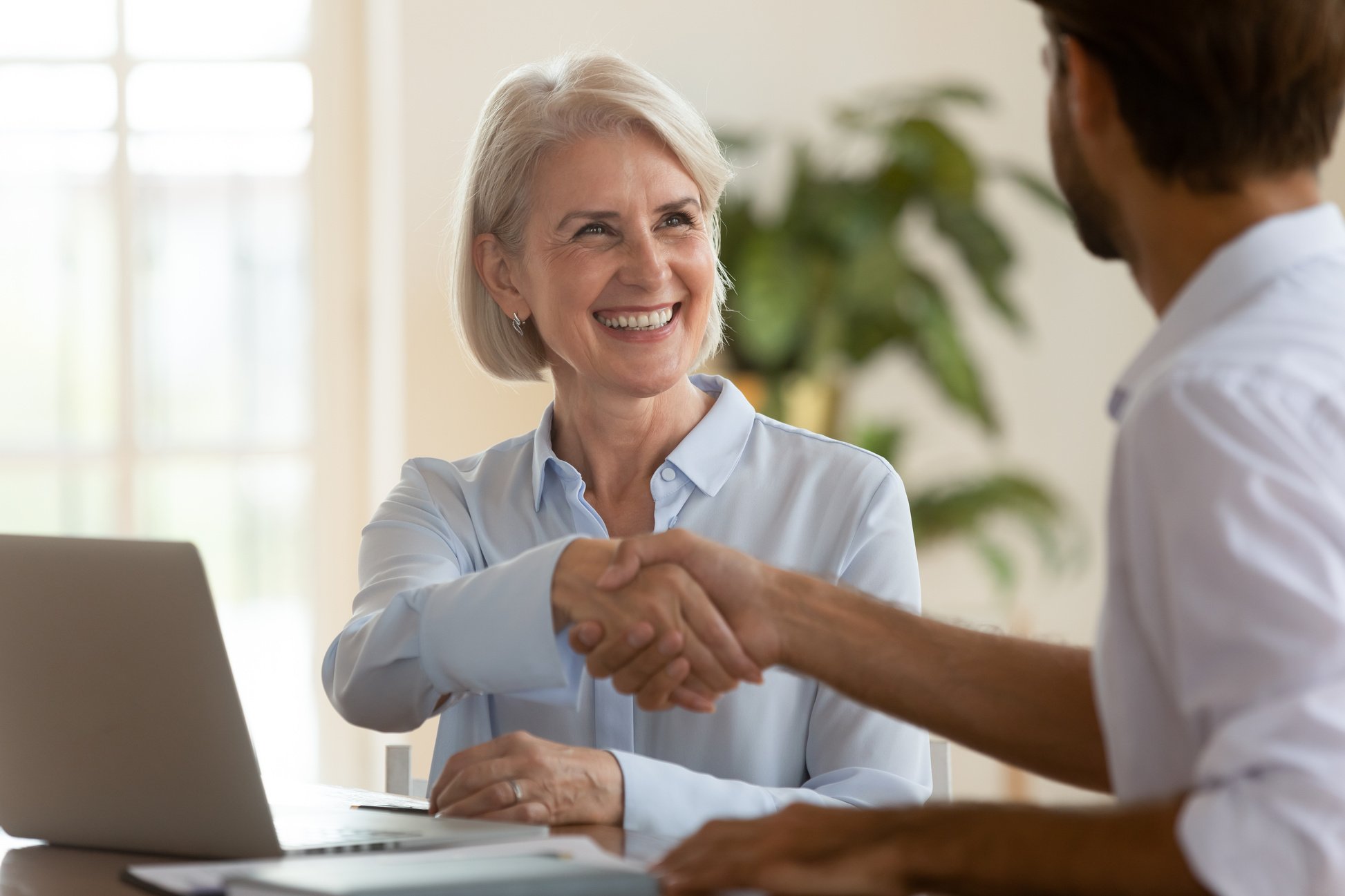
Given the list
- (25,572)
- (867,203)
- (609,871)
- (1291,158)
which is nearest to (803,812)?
(609,871)

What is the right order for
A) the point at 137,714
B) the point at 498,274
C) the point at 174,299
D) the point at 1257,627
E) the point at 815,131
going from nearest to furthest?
1. the point at 1257,627
2. the point at 137,714
3. the point at 498,274
4. the point at 174,299
5. the point at 815,131

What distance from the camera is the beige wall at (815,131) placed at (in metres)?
4.02

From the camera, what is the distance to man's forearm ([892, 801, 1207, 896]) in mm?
791

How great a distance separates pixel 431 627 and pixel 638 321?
0.62 m

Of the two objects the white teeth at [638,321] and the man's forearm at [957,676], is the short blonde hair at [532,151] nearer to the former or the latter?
the white teeth at [638,321]

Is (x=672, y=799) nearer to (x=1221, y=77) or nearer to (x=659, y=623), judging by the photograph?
(x=659, y=623)

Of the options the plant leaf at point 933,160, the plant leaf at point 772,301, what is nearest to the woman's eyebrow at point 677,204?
the plant leaf at point 772,301

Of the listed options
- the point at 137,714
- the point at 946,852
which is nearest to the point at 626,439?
the point at 137,714

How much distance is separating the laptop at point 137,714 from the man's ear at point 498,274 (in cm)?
100

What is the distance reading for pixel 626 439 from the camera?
198 centimetres

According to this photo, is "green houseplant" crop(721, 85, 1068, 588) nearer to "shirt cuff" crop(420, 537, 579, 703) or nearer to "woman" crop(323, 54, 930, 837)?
"woman" crop(323, 54, 930, 837)

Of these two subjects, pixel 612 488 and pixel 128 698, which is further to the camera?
pixel 612 488

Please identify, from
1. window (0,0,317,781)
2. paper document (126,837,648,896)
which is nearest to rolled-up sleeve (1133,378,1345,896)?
paper document (126,837,648,896)

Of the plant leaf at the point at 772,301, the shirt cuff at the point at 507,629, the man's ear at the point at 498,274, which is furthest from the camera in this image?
the plant leaf at the point at 772,301
